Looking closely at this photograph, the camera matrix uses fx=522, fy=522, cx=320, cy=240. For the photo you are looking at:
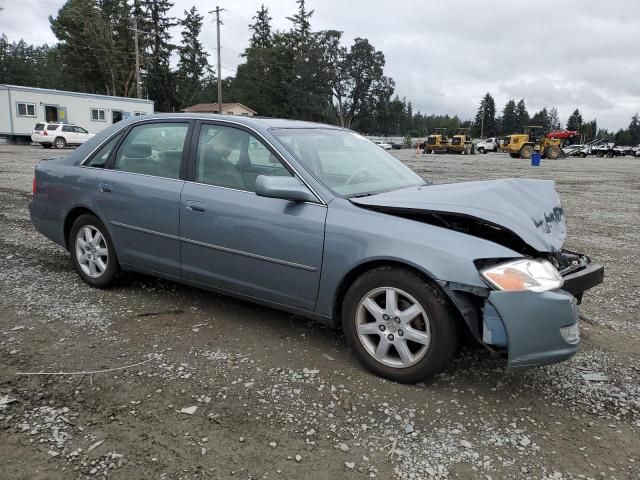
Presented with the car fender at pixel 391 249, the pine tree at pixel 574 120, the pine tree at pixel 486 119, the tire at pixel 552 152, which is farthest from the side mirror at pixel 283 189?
the pine tree at pixel 574 120


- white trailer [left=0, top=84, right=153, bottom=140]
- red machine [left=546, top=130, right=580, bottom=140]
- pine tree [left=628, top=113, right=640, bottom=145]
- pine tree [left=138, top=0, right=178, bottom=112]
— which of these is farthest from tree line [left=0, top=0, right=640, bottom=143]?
pine tree [left=628, top=113, right=640, bottom=145]

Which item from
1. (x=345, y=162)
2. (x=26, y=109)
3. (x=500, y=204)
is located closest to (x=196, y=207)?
(x=345, y=162)

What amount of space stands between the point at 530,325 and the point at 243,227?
75.5 inches

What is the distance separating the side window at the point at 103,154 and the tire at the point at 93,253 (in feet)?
1.51

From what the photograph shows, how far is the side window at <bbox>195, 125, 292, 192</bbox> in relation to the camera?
12.2 ft

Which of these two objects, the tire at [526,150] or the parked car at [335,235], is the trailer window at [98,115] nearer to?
the tire at [526,150]

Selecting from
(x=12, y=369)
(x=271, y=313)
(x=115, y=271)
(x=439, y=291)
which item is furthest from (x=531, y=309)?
(x=115, y=271)

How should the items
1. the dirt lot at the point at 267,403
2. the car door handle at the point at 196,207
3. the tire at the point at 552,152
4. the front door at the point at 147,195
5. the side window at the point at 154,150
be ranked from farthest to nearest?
1. the tire at the point at 552,152
2. the side window at the point at 154,150
3. the front door at the point at 147,195
4. the car door handle at the point at 196,207
5. the dirt lot at the point at 267,403

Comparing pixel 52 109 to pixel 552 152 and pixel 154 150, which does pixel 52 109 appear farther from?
pixel 154 150

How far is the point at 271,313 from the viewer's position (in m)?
4.20

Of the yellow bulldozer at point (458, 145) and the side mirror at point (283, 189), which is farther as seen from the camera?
the yellow bulldozer at point (458, 145)

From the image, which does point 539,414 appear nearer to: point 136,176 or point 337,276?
point 337,276

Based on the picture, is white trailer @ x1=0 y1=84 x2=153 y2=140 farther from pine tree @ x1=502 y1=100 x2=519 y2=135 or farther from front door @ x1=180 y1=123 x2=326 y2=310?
pine tree @ x1=502 y1=100 x2=519 y2=135

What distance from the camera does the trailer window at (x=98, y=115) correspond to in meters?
39.0
